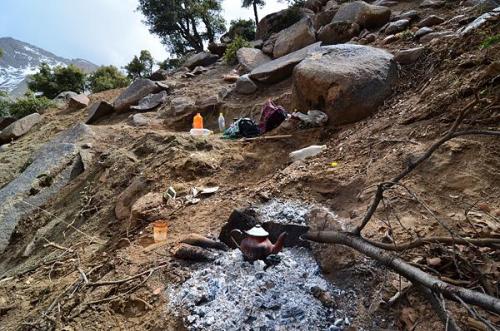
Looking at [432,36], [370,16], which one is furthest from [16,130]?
[432,36]

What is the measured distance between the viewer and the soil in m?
1.67

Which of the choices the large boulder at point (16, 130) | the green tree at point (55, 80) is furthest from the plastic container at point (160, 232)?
the green tree at point (55, 80)

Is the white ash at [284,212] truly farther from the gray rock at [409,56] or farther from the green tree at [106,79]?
the green tree at [106,79]

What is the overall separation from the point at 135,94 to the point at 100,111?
841mm

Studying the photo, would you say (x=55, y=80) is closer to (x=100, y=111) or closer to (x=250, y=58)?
(x=100, y=111)

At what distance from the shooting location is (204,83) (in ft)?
25.7

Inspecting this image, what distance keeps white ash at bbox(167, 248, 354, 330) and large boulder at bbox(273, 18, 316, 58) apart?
565 cm

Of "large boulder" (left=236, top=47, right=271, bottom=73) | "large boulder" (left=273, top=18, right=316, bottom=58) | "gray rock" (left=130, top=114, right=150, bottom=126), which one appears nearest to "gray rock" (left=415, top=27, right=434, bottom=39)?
"large boulder" (left=273, top=18, right=316, bottom=58)

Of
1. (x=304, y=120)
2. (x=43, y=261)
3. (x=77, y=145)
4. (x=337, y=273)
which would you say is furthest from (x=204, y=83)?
(x=337, y=273)

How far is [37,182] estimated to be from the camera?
5.07 metres

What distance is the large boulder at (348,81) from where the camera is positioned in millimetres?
3588

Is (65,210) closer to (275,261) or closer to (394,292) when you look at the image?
(275,261)

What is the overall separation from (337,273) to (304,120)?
7.79 feet

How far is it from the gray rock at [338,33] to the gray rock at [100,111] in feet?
15.5
